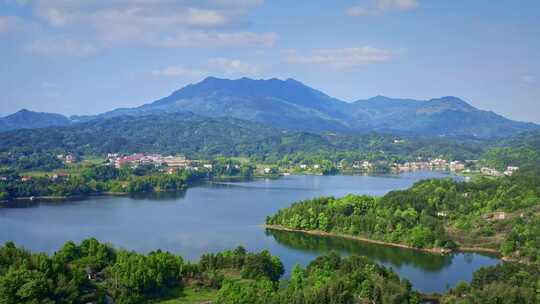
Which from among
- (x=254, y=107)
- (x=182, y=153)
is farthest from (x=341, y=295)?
(x=254, y=107)

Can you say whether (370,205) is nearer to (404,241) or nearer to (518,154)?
(404,241)

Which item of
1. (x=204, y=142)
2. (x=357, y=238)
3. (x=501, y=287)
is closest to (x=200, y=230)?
(x=357, y=238)

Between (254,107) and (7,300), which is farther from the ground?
(254,107)

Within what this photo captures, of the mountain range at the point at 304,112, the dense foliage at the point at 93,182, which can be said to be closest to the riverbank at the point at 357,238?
the dense foliage at the point at 93,182

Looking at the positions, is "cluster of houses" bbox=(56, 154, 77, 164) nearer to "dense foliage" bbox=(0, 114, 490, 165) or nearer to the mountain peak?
"dense foliage" bbox=(0, 114, 490, 165)

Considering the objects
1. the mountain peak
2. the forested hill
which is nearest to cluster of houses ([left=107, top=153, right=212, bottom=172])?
the forested hill

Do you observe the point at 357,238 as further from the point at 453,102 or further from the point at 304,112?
the point at 453,102
